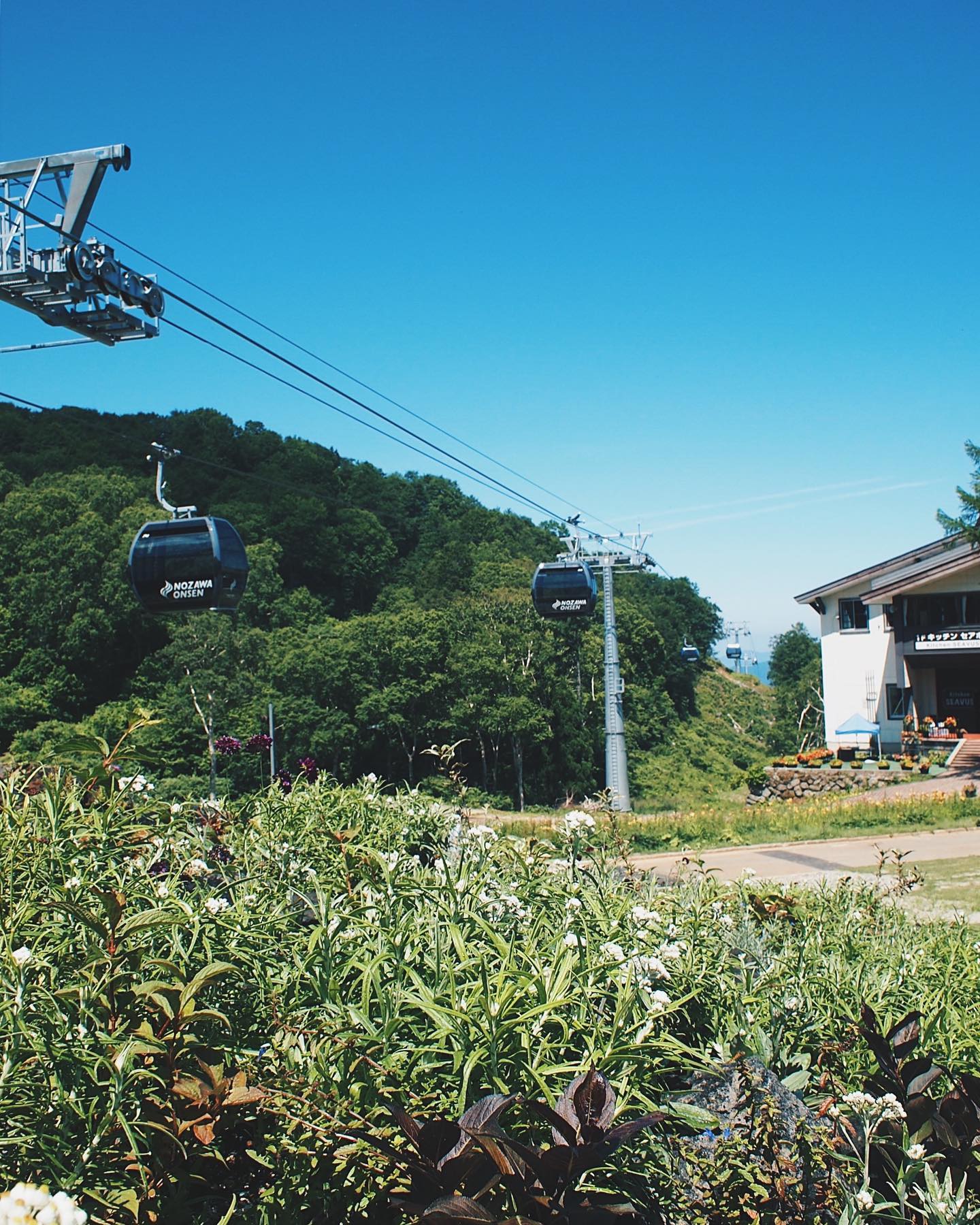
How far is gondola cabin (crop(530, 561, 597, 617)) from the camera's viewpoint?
2161 centimetres

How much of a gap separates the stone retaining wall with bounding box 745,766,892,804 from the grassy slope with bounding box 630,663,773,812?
325 centimetres

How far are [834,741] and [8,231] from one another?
34572 mm

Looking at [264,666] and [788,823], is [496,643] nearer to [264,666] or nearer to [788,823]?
[264,666]

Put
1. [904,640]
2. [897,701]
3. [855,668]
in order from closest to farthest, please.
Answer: [904,640] < [897,701] < [855,668]

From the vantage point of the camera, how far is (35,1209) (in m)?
1.39

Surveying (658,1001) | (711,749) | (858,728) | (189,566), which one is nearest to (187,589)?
(189,566)

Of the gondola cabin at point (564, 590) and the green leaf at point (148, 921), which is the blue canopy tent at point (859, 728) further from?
the green leaf at point (148, 921)

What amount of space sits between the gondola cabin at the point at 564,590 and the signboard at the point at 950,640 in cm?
1707

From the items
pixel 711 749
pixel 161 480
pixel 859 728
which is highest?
pixel 161 480

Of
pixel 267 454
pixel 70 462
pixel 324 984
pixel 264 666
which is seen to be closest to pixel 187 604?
pixel 324 984

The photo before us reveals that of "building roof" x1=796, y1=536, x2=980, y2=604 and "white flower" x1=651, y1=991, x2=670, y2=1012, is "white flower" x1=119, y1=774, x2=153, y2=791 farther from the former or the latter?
"building roof" x1=796, y1=536, x2=980, y2=604

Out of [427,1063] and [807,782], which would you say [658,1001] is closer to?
[427,1063]

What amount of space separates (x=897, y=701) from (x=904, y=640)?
2.18 m

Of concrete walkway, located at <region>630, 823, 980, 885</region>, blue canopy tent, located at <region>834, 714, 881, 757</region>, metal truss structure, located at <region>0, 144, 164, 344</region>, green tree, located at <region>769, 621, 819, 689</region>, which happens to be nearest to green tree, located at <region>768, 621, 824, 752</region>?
green tree, located at <region>769, 621, 819, 689</region>
